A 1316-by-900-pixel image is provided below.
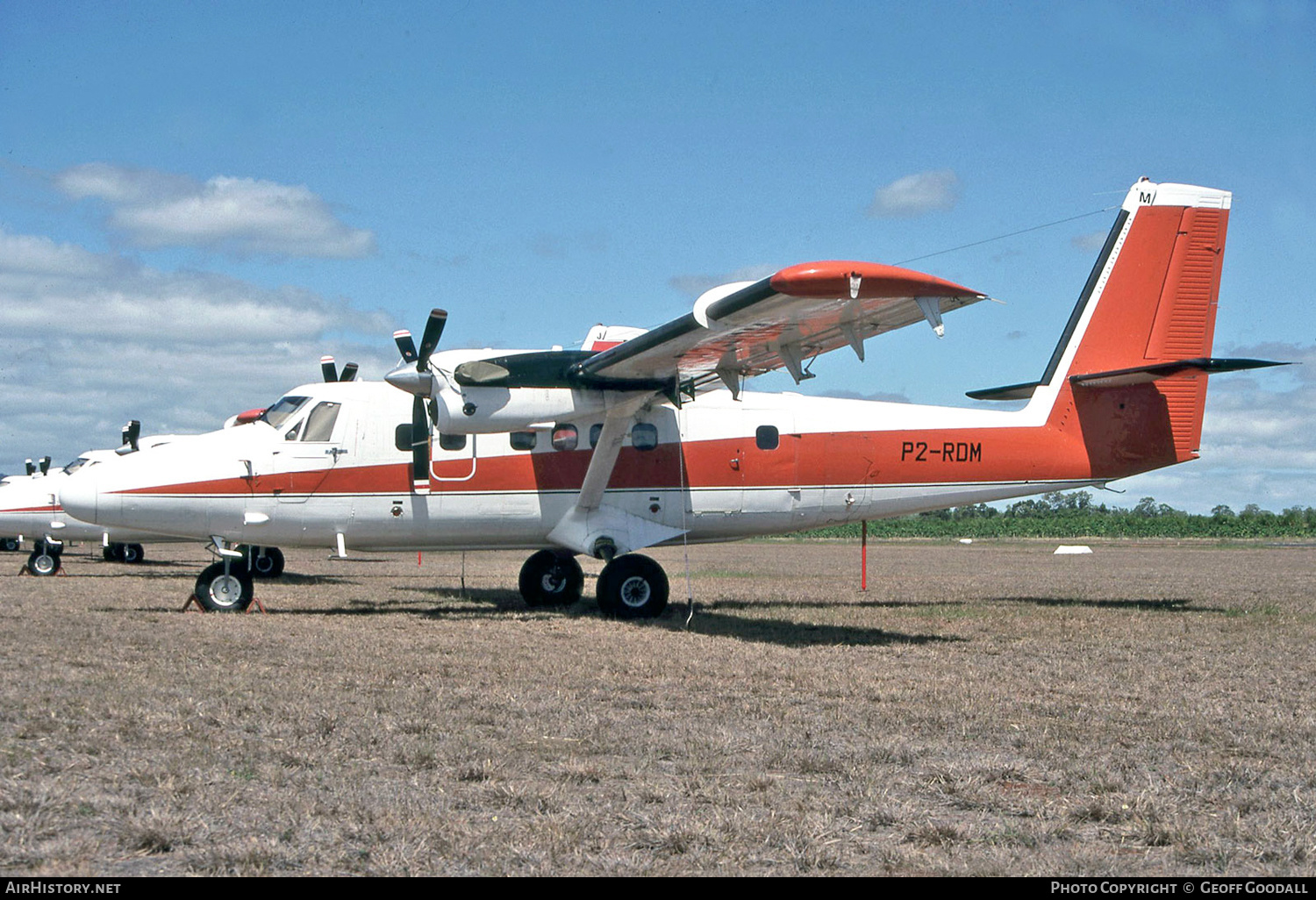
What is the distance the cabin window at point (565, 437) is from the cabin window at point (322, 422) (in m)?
2.83

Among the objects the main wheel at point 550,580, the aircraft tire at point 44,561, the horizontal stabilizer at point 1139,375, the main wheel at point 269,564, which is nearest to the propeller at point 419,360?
the main wheel at point 550,580

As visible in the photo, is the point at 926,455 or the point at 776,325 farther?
the point at 926,455

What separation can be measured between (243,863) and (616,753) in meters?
2.41

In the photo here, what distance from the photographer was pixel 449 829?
15.3ft

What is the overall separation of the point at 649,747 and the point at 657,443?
362 inches

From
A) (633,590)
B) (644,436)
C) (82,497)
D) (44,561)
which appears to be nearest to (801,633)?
(633,590)

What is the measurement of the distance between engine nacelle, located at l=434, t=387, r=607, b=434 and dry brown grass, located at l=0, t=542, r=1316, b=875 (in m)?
2.34

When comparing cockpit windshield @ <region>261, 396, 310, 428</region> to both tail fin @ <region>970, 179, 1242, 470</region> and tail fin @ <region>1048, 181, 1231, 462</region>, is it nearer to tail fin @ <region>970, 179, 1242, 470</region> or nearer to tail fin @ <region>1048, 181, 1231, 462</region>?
tail fin @ <region>970, 179, 1242, 470</region>

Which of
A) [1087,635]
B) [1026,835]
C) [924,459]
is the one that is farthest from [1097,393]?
[1026,835]

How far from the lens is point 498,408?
13211mm

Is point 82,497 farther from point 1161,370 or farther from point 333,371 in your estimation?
point 1161,370

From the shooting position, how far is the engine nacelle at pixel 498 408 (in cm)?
1314

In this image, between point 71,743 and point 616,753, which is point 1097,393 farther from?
point 71,743

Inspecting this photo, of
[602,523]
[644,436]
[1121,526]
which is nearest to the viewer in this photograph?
[602,523]
